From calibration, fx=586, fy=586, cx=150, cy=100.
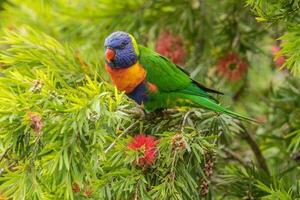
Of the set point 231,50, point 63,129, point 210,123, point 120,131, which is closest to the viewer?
point 63,129

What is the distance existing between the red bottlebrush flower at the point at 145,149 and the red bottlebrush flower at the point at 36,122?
260 millimetres

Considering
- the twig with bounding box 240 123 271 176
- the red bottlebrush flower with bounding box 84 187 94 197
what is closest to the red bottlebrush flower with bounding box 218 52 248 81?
the twig with bounding box 240 123 271 176

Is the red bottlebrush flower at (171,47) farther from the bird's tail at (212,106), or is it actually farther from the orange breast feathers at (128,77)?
the bird's tail at (212,106)

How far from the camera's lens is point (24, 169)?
1269mm

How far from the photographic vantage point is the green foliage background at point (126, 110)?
48.9 inches

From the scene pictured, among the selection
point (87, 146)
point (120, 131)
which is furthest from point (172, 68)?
point (87, 146)

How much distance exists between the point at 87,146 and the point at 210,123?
52 centimetres

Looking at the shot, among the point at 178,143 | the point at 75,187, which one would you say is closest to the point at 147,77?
the point at 178,143

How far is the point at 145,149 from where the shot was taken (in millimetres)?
1372

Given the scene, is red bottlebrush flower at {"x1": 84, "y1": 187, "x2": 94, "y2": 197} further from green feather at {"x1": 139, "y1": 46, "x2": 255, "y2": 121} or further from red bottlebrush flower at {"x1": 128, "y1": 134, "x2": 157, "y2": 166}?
green feather at {"x1": 139, "y1": 46, "x2": 255, "y2": 121}

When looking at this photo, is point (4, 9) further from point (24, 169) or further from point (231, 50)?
point (24, 169)

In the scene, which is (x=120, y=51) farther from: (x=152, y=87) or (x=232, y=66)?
(x=232, y=66)

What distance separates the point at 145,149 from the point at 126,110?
5.4 inches

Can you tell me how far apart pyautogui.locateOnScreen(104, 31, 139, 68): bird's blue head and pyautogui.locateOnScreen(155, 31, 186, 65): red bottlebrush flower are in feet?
0.92
